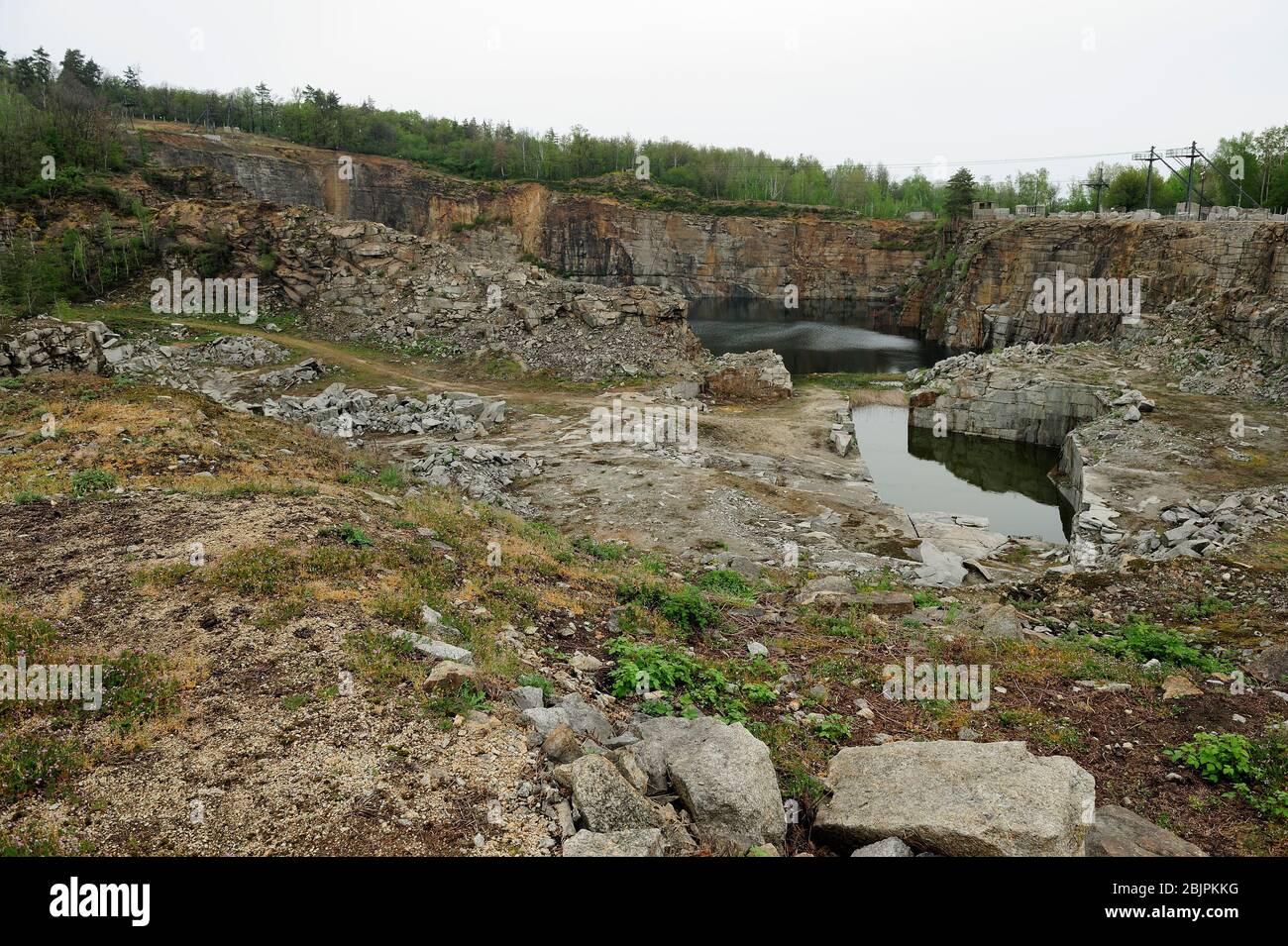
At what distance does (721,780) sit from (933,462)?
94.8ft

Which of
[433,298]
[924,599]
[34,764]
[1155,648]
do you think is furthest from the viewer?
[433,298]

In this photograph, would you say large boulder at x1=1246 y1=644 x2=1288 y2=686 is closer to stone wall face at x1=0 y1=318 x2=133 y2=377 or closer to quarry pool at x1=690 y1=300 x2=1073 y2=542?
quarry pool at x1=690 y1=300 x2=1073 y2=542

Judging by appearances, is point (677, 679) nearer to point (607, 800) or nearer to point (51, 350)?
point (607, 800)

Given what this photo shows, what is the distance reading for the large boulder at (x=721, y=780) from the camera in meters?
5.35

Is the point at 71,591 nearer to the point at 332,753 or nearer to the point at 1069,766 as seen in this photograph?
the point at 332,753

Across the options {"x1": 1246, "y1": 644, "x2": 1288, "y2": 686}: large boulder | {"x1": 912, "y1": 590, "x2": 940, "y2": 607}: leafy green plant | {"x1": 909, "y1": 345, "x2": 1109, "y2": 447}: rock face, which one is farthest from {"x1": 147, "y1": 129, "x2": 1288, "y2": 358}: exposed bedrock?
{"x1": 1246, "y1": 644, "x2": 1288, "y2": 686}: large boulder

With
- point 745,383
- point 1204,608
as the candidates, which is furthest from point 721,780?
point 745,383

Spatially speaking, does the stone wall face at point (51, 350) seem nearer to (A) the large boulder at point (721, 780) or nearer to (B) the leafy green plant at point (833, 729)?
(A) the large boulder at point (721, 780)

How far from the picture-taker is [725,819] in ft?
17.7

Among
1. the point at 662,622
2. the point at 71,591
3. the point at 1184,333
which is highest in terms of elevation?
the point at 1184,333

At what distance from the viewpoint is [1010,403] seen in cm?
3341

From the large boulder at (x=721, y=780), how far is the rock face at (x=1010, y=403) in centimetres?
2950
